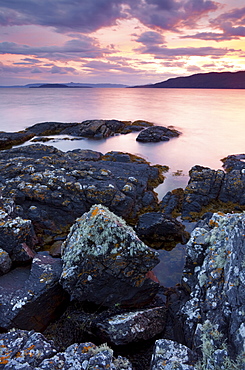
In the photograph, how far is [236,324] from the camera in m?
5.76

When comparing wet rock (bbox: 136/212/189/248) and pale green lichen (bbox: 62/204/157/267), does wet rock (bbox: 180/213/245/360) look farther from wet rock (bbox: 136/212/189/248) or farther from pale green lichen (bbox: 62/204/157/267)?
wet rock (bbox: 136/212/189/248)

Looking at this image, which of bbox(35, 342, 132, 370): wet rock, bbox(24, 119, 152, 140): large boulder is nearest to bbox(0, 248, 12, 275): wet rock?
bbox(35, 342, 132, 370): wet rock

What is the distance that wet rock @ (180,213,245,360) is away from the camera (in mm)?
5871

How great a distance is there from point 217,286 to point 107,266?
13.7ft

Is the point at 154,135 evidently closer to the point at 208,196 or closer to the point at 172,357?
the point at 208,196

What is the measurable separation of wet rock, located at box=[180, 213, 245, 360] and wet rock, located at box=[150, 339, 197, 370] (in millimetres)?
422

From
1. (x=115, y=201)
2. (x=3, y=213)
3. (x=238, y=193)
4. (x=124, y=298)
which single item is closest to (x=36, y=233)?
(x=3, y=213)

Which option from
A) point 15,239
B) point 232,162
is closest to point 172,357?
point 15,239

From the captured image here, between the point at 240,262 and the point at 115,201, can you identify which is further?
the point at 115,201

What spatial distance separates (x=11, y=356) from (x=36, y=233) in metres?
9.73

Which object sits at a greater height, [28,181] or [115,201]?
[28,181]

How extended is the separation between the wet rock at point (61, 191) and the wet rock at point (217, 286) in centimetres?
898

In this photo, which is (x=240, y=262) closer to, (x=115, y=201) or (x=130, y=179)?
(x=115, y=201)

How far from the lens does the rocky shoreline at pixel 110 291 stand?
19.4 feet
